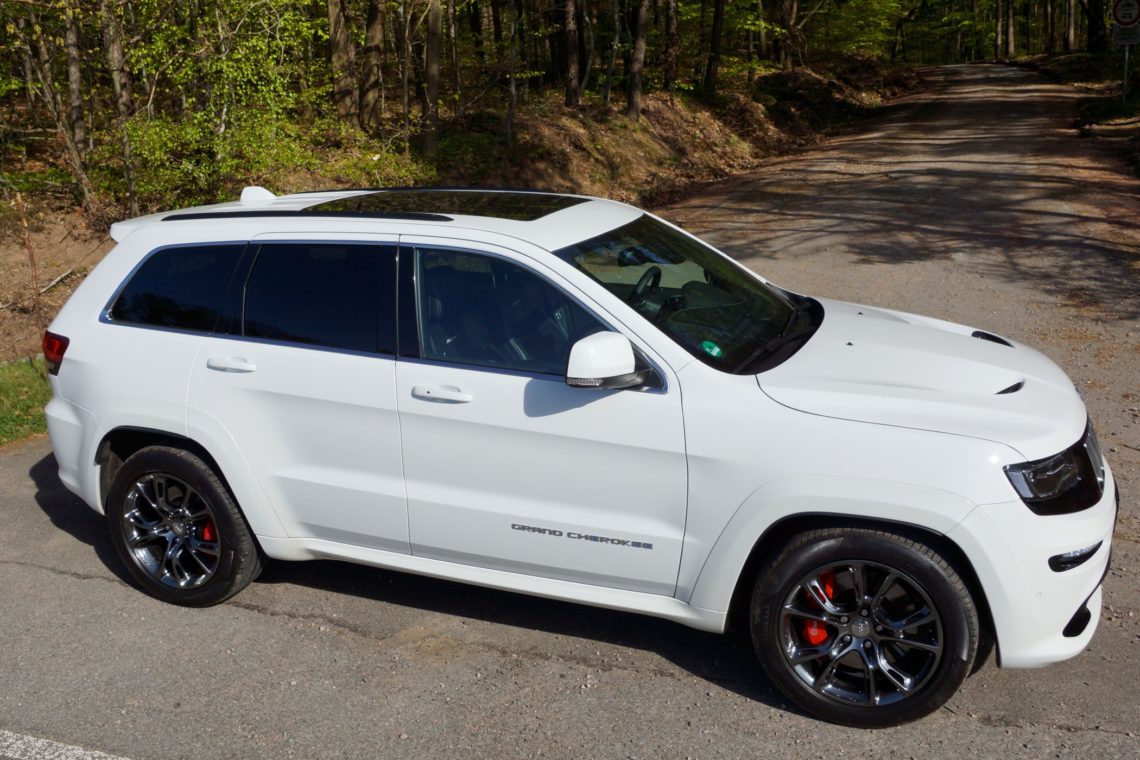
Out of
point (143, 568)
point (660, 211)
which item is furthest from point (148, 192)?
point (143, 568)

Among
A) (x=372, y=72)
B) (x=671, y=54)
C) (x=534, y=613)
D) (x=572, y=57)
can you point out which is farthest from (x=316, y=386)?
(x=671, y=54)

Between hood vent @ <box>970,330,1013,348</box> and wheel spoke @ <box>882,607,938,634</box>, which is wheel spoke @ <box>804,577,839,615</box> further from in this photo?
hood vent @ <box>970,330,1013,348</box>

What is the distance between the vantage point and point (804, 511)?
3709 mm

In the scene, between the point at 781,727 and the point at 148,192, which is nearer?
the point at 781,727

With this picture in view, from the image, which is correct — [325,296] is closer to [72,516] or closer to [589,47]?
[72,516]

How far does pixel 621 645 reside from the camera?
14.9 ft

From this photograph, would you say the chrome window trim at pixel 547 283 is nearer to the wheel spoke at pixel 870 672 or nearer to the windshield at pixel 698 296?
the windshield at pixel 698 296

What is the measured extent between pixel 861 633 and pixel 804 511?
54 centimetres

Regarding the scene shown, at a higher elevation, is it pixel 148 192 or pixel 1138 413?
pixel 148 192

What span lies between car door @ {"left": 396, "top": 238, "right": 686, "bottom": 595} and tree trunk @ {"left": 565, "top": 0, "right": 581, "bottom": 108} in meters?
17.4

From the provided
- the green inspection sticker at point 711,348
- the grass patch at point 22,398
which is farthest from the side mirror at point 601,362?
the grass patch at point 22,398

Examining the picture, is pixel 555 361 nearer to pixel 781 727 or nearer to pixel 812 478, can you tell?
pixel 812 478

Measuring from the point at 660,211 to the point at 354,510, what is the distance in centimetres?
1289

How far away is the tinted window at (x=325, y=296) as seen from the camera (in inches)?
175
